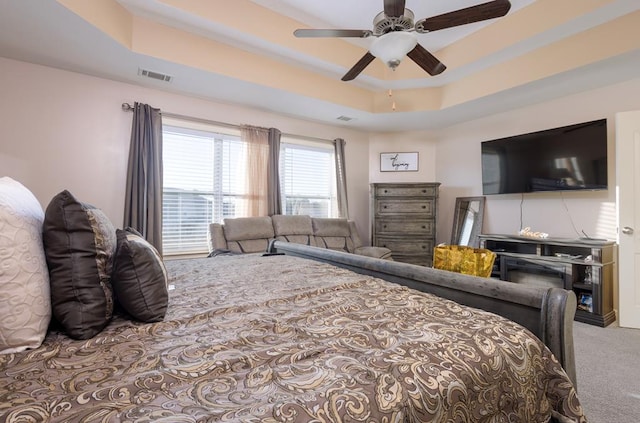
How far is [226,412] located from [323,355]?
31 centimetres

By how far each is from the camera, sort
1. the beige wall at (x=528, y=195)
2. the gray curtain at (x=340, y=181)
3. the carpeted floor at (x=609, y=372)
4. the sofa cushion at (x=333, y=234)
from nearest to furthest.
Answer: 1. the carpeted floor at (x=609, y=372)
2. the beige wall at (x=528, y=195)
3. the sofa cushion at (x=333, y=234)
4. the gray curtain at (x=340, y=181)

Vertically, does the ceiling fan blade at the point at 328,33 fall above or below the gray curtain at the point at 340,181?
above

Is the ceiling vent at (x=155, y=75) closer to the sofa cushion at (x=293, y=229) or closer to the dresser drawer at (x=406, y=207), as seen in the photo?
the sofa cushion at (x=293, y=229)

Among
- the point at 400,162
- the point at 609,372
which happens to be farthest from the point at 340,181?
the point at 609,372

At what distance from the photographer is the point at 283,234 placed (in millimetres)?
4172

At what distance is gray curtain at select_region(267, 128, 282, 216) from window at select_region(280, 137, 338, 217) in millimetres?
259

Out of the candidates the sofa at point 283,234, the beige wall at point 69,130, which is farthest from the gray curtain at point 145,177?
the sofa at point 283,234

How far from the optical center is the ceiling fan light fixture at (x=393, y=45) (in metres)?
2.15

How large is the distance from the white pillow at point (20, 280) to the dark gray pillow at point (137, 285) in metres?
0.20

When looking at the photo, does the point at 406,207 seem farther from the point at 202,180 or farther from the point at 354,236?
the point at 202,180

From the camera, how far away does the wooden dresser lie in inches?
183

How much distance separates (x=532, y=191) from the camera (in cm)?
374

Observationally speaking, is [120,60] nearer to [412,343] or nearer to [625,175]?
[412,343]

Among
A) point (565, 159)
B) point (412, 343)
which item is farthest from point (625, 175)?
point (412, 343)
